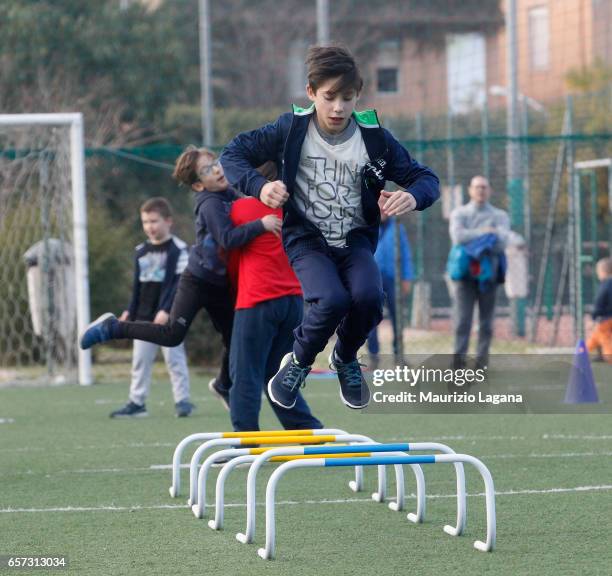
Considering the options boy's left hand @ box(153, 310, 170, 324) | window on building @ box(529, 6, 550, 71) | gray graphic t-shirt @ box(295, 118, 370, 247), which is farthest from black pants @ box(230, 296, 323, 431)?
window on building @ box(529, 6, 550, 71)

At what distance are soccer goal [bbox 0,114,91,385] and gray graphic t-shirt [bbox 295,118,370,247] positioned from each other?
301 inches

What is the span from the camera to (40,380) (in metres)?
15.0

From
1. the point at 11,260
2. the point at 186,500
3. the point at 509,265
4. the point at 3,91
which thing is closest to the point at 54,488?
the point at 186,500

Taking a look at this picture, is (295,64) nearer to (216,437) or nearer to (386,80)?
(386,80)

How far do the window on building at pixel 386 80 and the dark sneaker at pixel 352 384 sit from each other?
33974 mm

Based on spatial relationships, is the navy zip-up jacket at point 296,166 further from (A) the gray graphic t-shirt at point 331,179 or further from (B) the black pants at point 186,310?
(B) the black pants at point 186,310

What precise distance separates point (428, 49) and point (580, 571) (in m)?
35.4

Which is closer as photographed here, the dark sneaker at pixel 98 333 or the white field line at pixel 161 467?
the white field line at pixel 161 467

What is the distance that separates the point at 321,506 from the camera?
702cm

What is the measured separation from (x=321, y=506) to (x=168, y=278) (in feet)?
14.0

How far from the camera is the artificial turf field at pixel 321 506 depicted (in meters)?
5.69

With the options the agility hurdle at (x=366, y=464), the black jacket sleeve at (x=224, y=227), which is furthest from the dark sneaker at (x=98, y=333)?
the agility hurdle at (x=366, y=464)

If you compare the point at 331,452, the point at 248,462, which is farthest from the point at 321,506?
the point at 331,452

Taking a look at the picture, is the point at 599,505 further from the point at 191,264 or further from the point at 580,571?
the point at 191,264
